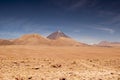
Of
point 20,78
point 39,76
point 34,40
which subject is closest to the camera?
point 20,78

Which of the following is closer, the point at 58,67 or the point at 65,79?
the point at 65,79

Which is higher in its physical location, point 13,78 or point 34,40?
point 34,40

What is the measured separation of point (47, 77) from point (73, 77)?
6.12 ft

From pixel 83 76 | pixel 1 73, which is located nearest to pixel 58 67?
pixel 83 76

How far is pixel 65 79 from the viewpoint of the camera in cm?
1345

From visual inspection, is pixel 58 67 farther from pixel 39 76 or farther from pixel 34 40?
pixel 34 40

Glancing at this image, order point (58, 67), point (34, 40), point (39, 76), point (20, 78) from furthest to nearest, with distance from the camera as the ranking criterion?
1. point (34, 40)
2. point (58, 67)
3. point (39, 76)
4. point (20, 78)

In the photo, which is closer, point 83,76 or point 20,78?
point 20,78

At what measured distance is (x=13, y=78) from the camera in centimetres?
1339

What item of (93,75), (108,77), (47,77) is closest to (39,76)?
(47,77)

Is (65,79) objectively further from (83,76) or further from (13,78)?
(13,78)

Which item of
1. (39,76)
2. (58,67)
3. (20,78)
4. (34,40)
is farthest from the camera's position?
(34,40)

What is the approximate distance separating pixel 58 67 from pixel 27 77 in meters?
5.35

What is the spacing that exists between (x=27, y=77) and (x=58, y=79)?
7.17 ft
